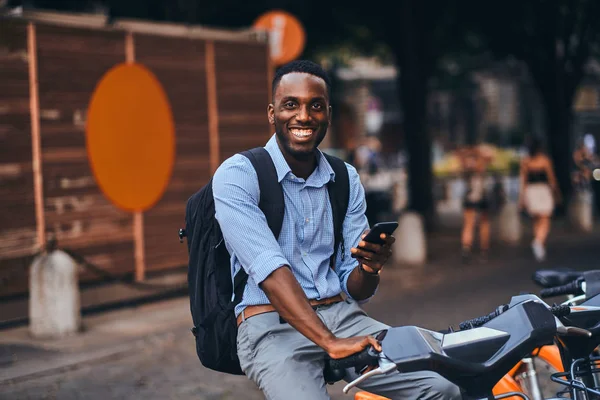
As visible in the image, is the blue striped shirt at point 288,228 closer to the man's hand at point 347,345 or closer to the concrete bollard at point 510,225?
the man's hand at point 347,345

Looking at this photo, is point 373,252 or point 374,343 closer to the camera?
point 374,343

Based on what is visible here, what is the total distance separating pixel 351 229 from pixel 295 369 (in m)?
0.60

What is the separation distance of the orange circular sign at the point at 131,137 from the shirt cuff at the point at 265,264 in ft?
25.1

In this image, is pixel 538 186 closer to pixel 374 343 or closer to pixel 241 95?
pixel 241 95

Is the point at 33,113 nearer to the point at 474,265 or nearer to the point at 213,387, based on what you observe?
the point at 213,387

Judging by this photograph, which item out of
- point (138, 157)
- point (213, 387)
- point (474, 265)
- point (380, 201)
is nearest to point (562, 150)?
point (380, 201)

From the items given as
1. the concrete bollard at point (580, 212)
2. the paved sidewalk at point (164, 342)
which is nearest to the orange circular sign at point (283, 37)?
the paved sidewalk at point (164, 342)

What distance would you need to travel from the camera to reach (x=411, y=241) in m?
12.9

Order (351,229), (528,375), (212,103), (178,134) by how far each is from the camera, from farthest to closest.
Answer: (212,103), (178,134), (528,375), (351,229)

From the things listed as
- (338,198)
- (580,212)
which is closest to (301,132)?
(338,198)

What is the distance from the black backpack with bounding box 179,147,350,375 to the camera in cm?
268

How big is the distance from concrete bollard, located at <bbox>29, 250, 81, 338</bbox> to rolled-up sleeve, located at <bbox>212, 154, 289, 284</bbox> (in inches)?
223

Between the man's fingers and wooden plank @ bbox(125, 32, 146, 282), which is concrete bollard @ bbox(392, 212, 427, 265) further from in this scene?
the man's fingers

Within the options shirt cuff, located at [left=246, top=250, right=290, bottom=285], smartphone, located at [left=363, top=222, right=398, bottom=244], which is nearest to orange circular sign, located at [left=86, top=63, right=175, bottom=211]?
shirt cuff, located at [left=246, top=250, right=290, bottom=285]
